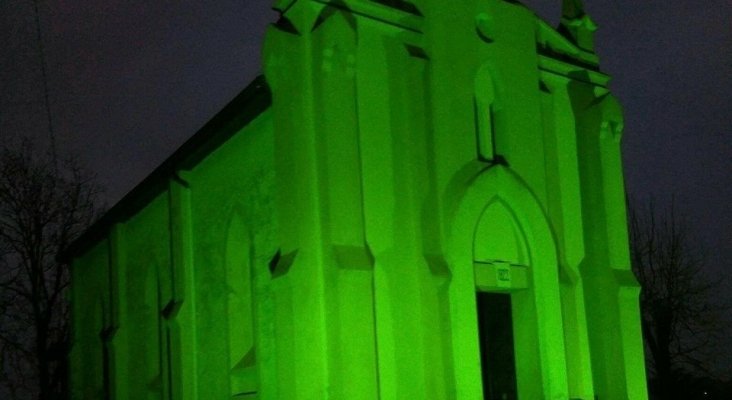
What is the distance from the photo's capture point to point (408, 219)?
45.3 feet

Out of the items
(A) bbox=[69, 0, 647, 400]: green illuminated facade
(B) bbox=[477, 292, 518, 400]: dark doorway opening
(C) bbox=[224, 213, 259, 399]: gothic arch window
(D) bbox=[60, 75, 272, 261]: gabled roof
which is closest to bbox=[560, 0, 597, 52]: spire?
(A) bbox=[69, 0, 647, 400]: green illuminated facade

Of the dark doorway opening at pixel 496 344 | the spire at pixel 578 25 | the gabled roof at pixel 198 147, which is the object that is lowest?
the dark doorway opening at pixel 496 344

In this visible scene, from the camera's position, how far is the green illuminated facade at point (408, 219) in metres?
12.8

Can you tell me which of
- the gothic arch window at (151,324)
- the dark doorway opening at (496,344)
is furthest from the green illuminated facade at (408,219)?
the gothic arch window at (151,324)

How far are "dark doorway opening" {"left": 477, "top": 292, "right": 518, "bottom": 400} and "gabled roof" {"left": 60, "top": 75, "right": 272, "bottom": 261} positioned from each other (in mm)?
4999

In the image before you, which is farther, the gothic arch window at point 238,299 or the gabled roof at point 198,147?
the gothic arch window at point 238,299

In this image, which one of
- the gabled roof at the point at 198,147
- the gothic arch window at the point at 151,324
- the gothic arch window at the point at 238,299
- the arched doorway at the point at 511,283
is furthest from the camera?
the gothic arch window at the point at 151,324

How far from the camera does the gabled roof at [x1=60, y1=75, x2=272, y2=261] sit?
1567 centimetres

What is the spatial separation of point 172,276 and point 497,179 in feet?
26.7

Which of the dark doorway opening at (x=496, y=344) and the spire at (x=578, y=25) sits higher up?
the spire at (x=578, y=25)

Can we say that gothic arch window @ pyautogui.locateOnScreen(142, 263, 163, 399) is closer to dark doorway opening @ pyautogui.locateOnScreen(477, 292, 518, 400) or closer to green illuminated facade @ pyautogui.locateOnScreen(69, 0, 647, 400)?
green illuminated facade @ pyautogui.locateOnScreen(69, 0, 647, 400)

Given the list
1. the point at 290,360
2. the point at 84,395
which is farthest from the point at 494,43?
the point at 84,395

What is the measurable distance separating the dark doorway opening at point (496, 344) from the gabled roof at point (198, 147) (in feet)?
16.4

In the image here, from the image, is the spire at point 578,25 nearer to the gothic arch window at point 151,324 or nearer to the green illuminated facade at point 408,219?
the green illuminated facade at point 408,219
